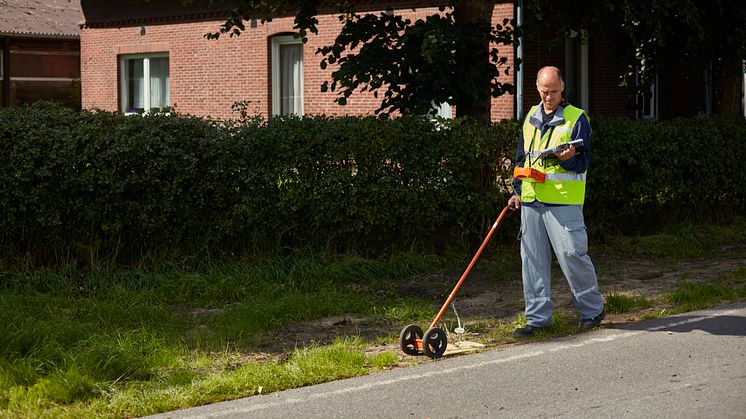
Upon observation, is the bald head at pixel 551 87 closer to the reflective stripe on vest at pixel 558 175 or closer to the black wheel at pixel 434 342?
the reflective stripe on vest at pixel 558 175

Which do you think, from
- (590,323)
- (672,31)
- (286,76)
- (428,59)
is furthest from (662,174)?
(286,76)

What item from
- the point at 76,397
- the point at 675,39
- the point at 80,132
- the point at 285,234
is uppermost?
the point at 675,39

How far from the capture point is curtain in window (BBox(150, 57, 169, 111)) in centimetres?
2755

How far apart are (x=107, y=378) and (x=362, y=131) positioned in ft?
15.8

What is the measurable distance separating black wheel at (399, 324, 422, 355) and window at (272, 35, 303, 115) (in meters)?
17.4

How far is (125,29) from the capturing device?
27.8 meters

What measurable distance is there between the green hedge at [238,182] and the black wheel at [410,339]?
127 inches

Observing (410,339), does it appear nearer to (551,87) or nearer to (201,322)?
(201,322)

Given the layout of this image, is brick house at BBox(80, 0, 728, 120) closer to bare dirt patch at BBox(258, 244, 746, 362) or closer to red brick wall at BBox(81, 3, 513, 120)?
red brick wall at BBox(81, 3, 513, 120)

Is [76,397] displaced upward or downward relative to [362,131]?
downward

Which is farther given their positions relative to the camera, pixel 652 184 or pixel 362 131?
pixel 652 184

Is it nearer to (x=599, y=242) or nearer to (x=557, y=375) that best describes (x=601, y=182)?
(x=599, y=242)

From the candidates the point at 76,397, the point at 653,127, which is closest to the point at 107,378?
the point at 76,397

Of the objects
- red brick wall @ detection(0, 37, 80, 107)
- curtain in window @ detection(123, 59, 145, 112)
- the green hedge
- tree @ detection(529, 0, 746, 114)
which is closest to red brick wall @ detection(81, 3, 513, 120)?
curtain in window @ detection(123, 59, 145, 112)
